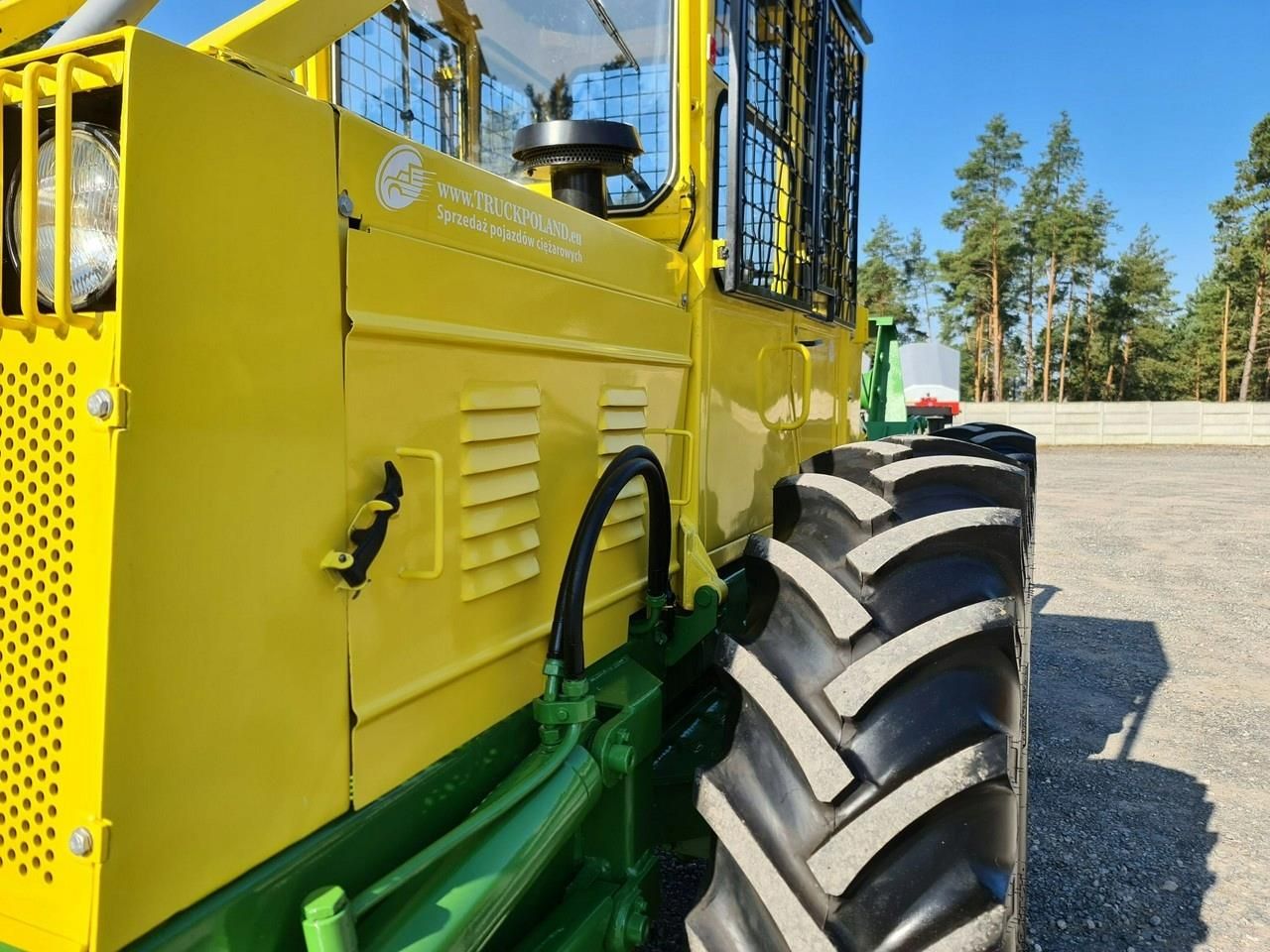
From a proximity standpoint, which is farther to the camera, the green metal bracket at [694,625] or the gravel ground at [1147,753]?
the gravel ground at [1147,753]

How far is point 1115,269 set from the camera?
164ft

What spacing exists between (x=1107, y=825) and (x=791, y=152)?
3.02m

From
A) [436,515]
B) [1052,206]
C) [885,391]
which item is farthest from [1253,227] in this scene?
[436,515]

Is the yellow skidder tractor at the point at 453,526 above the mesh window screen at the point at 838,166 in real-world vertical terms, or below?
below

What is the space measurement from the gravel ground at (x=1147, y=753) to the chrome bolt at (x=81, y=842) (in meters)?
2.32

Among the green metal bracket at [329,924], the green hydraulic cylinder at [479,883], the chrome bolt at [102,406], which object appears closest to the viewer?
the chrome bolt at [102,406]

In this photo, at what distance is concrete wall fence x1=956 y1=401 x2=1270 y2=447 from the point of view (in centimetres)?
3062

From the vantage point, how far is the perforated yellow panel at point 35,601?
47.1 inches

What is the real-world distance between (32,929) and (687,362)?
75.5 inches

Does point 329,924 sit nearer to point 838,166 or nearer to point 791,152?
point 791,152

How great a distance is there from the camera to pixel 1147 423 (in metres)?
31.7

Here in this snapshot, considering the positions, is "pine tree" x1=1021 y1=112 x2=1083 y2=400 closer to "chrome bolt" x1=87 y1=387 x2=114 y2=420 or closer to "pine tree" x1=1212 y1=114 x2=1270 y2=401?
"pine tree" x1=1212 y1=114 x2=1270 y2=401

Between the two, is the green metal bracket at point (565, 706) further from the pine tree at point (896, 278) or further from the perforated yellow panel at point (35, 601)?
the pine tree at point (896, 278)

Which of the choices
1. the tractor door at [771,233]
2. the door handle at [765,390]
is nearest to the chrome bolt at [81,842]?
the tractor door at [771,233]
